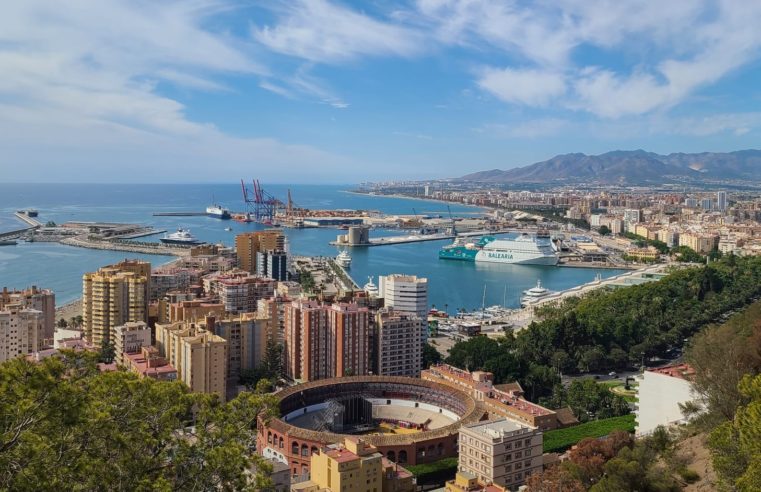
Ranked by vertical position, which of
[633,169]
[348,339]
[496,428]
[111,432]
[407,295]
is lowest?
[496,428]

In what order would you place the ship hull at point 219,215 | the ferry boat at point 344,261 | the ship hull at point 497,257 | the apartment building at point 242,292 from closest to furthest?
the apartment building at point 242,292 → the ferry boat at point 344,261 → the ship hull at point 497,257 → the ship hull at point 219,215

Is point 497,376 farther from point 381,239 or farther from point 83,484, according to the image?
point 381,239

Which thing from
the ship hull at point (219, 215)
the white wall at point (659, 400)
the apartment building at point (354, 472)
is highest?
the ship hull at point (219, 215)

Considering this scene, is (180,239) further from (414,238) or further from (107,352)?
(107,352)

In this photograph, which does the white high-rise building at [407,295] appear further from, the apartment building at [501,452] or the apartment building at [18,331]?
the apartment building at [501,452]

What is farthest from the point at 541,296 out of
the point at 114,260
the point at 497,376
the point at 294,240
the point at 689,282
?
the point at 294,240

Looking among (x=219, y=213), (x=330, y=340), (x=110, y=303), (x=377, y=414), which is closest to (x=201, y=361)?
(x=330, y=340)

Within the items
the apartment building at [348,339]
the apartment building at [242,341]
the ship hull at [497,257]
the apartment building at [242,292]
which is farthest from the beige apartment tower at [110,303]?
the ship hull at [497,257]
